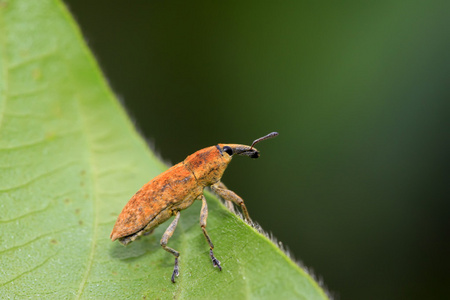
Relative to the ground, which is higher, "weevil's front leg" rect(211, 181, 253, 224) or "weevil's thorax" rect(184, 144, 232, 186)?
"weevil's thorax" rect(184, 144, 232, 186)

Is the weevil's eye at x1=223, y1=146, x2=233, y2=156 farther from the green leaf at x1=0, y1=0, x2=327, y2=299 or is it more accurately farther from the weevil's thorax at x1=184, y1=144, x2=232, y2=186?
the green leaf at x1=0, y1=0, x2=327, y2=299

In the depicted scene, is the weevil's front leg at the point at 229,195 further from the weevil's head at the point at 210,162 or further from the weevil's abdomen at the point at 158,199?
the weevil's abdomen at the point at 158,199

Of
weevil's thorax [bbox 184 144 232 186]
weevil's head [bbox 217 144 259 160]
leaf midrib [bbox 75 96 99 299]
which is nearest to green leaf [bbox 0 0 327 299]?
leaf midrib [bbox 75 96 99 299]

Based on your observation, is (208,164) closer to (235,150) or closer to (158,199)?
(235,150)

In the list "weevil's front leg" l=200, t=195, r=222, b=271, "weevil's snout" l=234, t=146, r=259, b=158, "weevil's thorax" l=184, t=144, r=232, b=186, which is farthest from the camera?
"weevil's snout" l=234, t=146, r=259, b=158

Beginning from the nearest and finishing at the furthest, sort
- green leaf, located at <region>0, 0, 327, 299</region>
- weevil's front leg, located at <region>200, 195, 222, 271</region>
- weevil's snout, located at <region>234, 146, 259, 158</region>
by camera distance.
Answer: weevil's front leg, located at <region>200, 195, 222, 271</region> → green leaf, located at <region>0, 0, 327, 299</region> → weevil's snout, located at <region>234, 146, 259, 158</region>

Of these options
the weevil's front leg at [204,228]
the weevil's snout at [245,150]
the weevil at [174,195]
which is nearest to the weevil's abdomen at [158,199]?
the weevil at [174,195]

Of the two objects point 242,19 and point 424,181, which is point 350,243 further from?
point 242,19

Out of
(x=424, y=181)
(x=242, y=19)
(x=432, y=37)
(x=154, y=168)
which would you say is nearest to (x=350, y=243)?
(x=424, y=181)

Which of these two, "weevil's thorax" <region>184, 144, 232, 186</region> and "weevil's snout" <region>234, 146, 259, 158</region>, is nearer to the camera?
"weevil's thorax" <region>184, 144, 232, 186</region>
